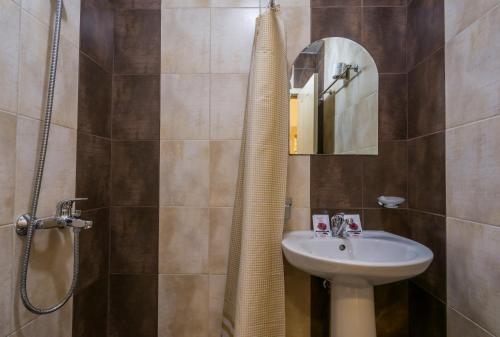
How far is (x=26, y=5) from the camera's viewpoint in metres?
0.88

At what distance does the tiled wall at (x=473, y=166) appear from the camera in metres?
0.86

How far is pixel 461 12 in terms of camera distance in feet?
3.33

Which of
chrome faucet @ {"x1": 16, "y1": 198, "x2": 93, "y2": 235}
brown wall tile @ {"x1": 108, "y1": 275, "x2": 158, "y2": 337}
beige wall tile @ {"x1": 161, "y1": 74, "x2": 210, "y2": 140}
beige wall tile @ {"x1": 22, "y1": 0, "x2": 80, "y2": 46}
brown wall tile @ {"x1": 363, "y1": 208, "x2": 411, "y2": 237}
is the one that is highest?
beige wall tile @ {"x1": 22, "y1": 0, "x2": 80, "y2": 46}

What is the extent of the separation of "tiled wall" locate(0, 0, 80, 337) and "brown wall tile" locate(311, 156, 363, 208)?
111 centimetres

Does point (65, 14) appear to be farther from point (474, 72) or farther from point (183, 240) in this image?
point (474, 72)

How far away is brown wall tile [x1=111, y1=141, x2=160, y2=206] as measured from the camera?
141 centimetres

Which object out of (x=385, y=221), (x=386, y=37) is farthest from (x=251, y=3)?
(x=385, y=221)

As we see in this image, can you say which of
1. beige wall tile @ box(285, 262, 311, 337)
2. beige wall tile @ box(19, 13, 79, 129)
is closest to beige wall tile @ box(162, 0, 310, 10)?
beige wall tile @ box(19, 13, 79, 129)

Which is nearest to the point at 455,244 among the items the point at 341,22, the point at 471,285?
the point at 471,285

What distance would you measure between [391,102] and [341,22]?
487mm

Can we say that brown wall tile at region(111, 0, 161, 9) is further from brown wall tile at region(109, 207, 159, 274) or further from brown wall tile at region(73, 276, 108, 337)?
brown wall tile at region(73, 276, 108, 337)

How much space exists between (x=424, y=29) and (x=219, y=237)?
4.60 feet

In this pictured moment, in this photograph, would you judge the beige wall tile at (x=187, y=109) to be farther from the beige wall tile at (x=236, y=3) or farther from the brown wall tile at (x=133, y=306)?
the brown wall tile at (x=133, y=306)

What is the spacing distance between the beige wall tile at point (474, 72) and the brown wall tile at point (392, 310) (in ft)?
2.75
